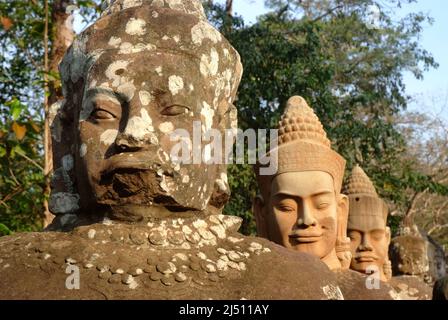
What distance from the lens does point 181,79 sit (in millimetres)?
3508

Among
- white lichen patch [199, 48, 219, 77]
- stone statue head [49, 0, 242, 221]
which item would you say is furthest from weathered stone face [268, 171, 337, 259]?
white lichen patch [199, 48, 219, 77]

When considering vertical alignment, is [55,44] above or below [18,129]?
above

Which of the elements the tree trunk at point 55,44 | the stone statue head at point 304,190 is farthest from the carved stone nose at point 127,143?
the tree trunk at point 55,44

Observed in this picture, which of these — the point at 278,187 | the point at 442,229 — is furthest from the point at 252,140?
the point at 442,229

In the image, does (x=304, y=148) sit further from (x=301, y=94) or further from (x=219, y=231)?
(x=301, y=94)

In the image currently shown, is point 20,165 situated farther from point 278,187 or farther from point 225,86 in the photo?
Result: point 225,86

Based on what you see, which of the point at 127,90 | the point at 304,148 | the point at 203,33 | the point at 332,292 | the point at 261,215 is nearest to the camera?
the point at 332,292

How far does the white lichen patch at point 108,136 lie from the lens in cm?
346

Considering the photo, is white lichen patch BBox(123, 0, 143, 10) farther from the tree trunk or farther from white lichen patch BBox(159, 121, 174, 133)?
the tree trunk

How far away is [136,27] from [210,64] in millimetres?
350

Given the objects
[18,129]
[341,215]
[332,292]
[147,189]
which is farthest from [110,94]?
[18,129]

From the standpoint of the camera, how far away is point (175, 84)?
11.5 ft

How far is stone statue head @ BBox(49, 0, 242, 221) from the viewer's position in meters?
3.39

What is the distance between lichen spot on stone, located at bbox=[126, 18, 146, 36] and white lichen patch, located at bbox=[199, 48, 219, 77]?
276 millimetres
